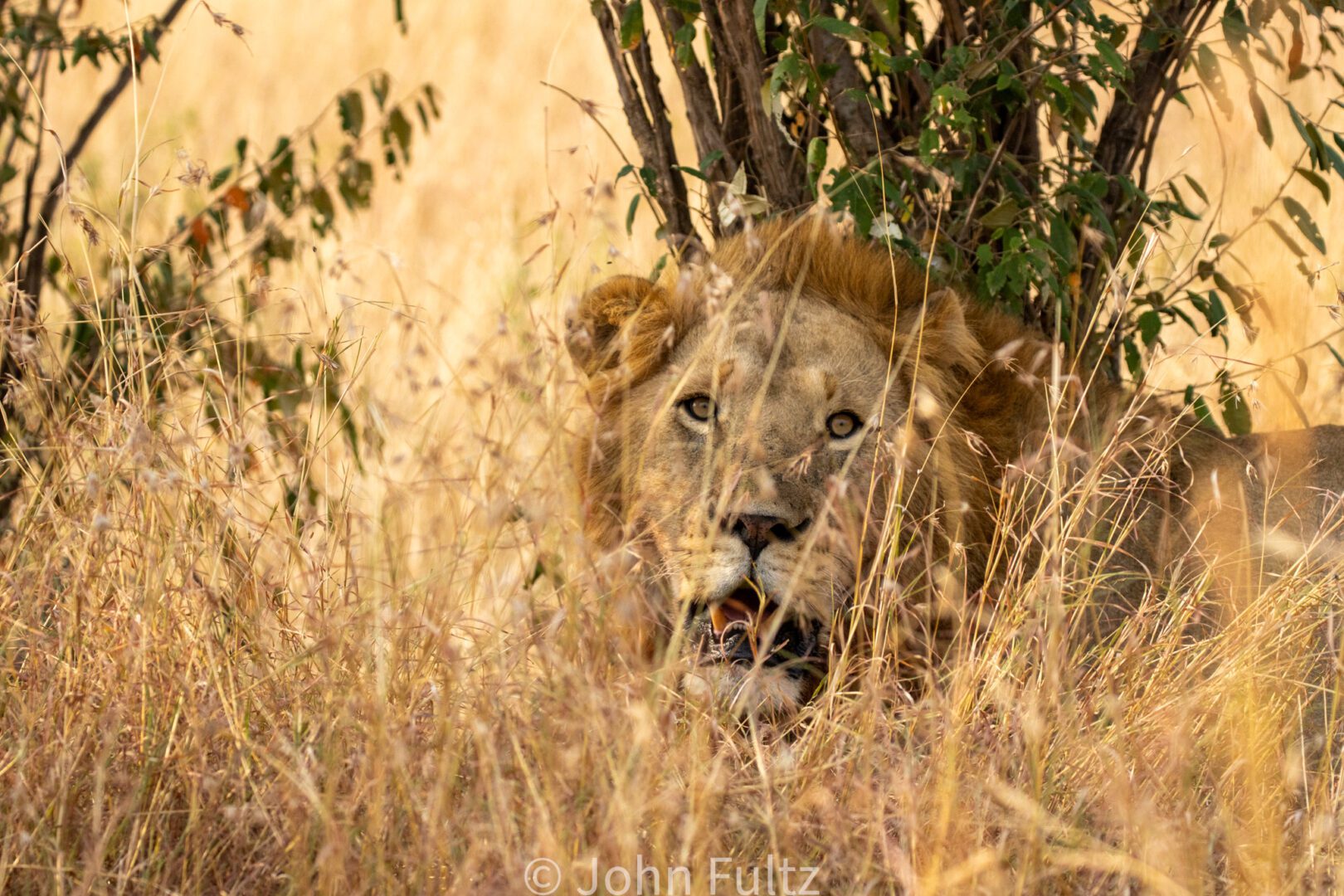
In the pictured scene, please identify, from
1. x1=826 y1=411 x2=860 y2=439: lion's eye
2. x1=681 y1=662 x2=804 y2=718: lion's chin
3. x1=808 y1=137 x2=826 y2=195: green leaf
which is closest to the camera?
x1=681 y1=662 x2=804 y2=718: lion's chin

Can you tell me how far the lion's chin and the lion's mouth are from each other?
1.1 inches

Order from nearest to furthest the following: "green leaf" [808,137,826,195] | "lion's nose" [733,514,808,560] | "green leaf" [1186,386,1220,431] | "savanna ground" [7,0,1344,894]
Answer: "savanna ground" [7,0,1344,894]
"lion's nose" [733,514,808,560]
"green leaf" [808,137,826,195]
"green leaf" [1186,386,1220,431]

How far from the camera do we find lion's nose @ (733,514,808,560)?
3.16m

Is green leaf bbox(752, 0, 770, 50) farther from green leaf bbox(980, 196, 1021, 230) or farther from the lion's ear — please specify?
green leaf bbox(980, 196, 1021, 230)

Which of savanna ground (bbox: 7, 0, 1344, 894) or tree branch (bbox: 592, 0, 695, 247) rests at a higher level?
tree branch (bbox: 592, 0, 695, 247)

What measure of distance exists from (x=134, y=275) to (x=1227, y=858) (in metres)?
2.35

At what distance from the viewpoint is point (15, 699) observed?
2.86 metres

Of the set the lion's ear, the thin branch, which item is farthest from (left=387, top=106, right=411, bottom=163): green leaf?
the lion's ear

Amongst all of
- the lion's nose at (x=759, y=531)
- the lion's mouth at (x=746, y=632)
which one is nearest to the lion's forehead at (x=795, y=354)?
the lion's nose at (x=759, y=531)

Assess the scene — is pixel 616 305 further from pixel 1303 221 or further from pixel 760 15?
pixel 1303 221

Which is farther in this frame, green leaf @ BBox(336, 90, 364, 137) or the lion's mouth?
green leaf @ BBox(336, 90, 364, 137)

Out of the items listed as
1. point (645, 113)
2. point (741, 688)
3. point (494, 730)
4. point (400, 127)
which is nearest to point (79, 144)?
point (400, 127)

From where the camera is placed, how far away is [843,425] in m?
3.56

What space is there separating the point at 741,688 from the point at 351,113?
2541 mm
